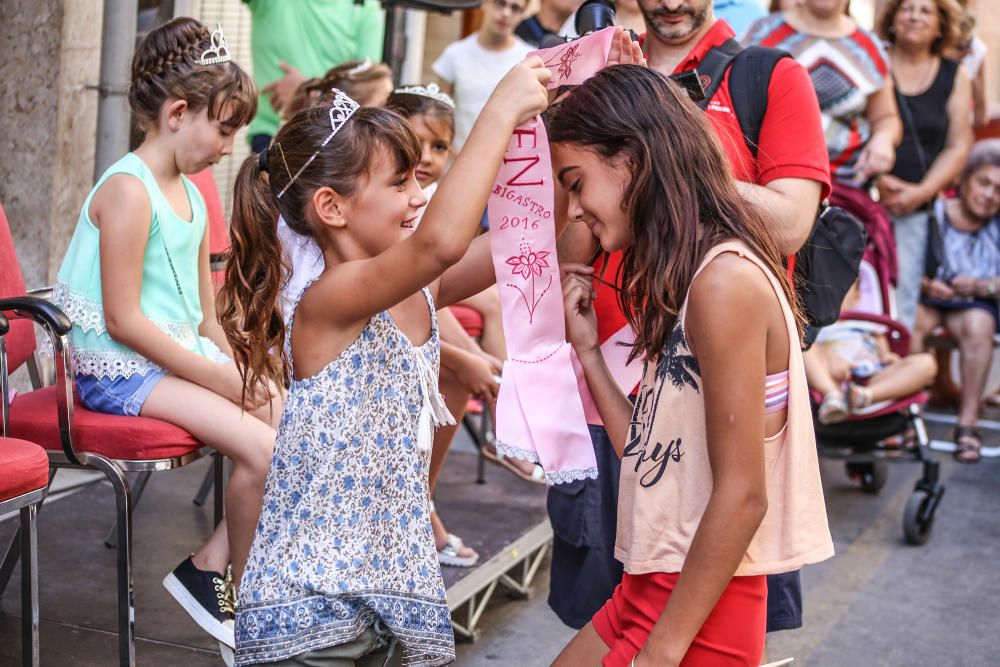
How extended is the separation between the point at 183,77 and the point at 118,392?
0.83 meters

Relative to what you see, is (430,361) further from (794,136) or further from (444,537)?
(444,537)

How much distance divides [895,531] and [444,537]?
245 cm

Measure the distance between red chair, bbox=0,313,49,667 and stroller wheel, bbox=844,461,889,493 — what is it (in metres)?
4.07

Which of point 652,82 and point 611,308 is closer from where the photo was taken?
point 652,82

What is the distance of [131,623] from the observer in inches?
115

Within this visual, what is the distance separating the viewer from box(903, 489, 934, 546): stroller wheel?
507cm

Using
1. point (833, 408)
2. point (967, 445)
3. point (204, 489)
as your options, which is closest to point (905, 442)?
point (833, 408)

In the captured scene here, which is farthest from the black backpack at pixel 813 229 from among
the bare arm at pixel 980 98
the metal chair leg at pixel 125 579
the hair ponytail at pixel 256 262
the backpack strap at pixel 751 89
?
the bare arm at pixel 980 98

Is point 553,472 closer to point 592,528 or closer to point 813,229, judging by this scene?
point 592,528

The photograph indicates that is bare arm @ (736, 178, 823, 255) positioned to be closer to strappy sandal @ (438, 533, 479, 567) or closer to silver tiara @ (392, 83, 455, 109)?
strappy sandal @ (438, 533, 479, 567)

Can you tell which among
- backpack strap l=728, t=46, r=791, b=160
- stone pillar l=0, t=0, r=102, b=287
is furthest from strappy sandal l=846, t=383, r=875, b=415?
stone pillar l=0, t=0, r=102, b=287

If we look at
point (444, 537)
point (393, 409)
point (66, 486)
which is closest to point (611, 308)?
point (393, 409)

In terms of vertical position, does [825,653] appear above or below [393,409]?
below

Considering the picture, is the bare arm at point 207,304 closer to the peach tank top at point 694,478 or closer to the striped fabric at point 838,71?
the peach tank top at point 694,478
